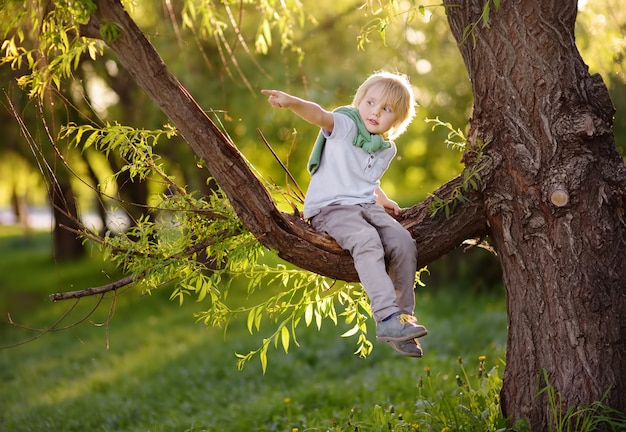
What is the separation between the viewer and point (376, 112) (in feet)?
11.4

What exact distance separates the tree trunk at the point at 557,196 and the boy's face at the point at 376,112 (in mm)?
466

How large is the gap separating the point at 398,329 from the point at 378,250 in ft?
1.12

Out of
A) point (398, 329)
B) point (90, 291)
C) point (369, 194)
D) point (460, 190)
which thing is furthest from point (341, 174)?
point (90, 291)

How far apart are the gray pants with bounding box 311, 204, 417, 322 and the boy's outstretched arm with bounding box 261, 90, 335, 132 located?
1.25 ft

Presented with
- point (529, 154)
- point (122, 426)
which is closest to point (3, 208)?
point (122, 426)

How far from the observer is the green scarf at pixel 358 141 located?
3441 millimetres

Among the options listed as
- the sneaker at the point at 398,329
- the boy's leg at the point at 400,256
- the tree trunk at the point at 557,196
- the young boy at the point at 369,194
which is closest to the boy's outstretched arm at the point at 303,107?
the young boy at the point at 369,194

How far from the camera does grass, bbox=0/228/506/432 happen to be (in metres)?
4.79

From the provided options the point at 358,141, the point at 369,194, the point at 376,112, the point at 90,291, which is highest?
the point at 376,112

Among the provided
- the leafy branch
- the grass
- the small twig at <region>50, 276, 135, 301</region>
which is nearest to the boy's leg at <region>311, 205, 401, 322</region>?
the leafy branch

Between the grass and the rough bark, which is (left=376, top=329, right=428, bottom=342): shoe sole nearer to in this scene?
the rough bark

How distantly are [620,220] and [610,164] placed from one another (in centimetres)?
26

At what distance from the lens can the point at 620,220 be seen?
11.4ft

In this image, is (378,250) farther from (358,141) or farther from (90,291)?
(90,291)
